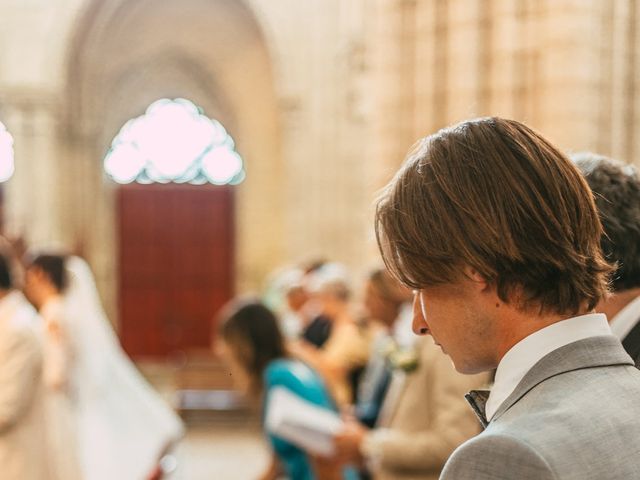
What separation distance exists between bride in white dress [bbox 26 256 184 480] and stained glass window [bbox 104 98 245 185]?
12612 millimetres

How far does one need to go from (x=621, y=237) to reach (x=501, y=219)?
32.4 inches

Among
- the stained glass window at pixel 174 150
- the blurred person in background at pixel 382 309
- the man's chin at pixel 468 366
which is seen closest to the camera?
the man's chin at pixel 468 366

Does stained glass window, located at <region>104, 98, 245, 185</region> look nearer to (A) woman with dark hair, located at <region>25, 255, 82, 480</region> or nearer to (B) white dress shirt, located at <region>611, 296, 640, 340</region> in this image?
(A) woman with dark hair, located at <region>25, 255, 82, 480</region>

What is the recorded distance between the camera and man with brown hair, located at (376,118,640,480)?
1268 millimetres

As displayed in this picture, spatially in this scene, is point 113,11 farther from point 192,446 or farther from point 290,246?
point 192,446

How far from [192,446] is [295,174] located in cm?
548

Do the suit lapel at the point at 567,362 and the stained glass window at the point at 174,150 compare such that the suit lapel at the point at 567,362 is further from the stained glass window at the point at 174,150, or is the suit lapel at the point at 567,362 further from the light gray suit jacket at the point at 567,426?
the stained glass window at the point at 174,150

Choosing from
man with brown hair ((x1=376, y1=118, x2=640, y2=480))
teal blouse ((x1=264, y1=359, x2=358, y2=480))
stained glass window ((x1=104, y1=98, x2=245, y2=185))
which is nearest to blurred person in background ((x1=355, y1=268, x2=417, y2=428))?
teal blouse ((x1=264, y1=359, x2=358, y2=480))

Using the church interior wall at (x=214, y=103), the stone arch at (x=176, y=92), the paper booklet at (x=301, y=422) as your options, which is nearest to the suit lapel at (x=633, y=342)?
the paper booklet at (x=301, y=422)

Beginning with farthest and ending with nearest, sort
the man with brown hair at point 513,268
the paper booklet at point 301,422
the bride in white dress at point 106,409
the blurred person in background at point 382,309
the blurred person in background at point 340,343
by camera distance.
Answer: the blurred person in background at point 340,343 < the bride in white dress at point 106,409 < the blurred person in background at point 382,309 < the paper booklet at point 301,422 < the man with brown hair at point 513,268

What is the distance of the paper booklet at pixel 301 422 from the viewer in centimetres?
392

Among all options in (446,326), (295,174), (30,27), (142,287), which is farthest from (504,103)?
(142,287)

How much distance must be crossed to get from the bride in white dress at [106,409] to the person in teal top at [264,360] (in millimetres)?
1986

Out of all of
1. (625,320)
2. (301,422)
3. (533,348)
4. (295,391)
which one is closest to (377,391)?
(295,391)
